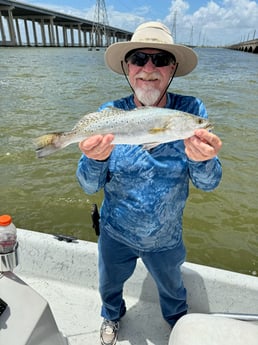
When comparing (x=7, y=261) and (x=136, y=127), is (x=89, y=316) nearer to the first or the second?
(x=7, y=261)

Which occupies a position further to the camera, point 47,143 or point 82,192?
point 82,192

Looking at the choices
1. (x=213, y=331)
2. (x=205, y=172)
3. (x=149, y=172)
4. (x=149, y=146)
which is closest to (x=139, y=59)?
(x=149, y=146)

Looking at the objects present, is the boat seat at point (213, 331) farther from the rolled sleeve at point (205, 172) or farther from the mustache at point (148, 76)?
the mustache at point (148, 76)

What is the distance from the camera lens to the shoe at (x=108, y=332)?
317cm

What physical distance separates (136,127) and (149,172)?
35cm

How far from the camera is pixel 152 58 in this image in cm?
240

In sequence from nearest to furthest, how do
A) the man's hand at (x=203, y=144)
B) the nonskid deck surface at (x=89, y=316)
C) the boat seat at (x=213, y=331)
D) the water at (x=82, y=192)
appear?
the boat seat at (x=213, y=331), the man's hand at (x=203, y=144), the nonskid deck surface at (x=89, y=316), the water at (x=82, y=192)

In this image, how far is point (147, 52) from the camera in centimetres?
242

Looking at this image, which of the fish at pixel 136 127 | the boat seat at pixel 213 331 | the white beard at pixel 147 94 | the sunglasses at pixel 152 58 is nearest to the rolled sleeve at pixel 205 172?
the fish at pixel 136 127

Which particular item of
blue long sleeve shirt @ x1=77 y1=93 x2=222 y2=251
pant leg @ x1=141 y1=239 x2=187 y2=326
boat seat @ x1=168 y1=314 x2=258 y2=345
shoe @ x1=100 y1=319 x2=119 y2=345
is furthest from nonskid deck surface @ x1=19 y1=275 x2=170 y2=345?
boat seat @ x1=168 y1=314 x2=258 y2=345

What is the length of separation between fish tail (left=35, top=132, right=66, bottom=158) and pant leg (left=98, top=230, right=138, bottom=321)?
0.87m

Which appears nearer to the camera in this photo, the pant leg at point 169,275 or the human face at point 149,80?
the human face at point 149,80

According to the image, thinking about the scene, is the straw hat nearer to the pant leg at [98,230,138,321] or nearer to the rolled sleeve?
the rolled sleeve

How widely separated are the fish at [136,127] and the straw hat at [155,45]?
49cm
